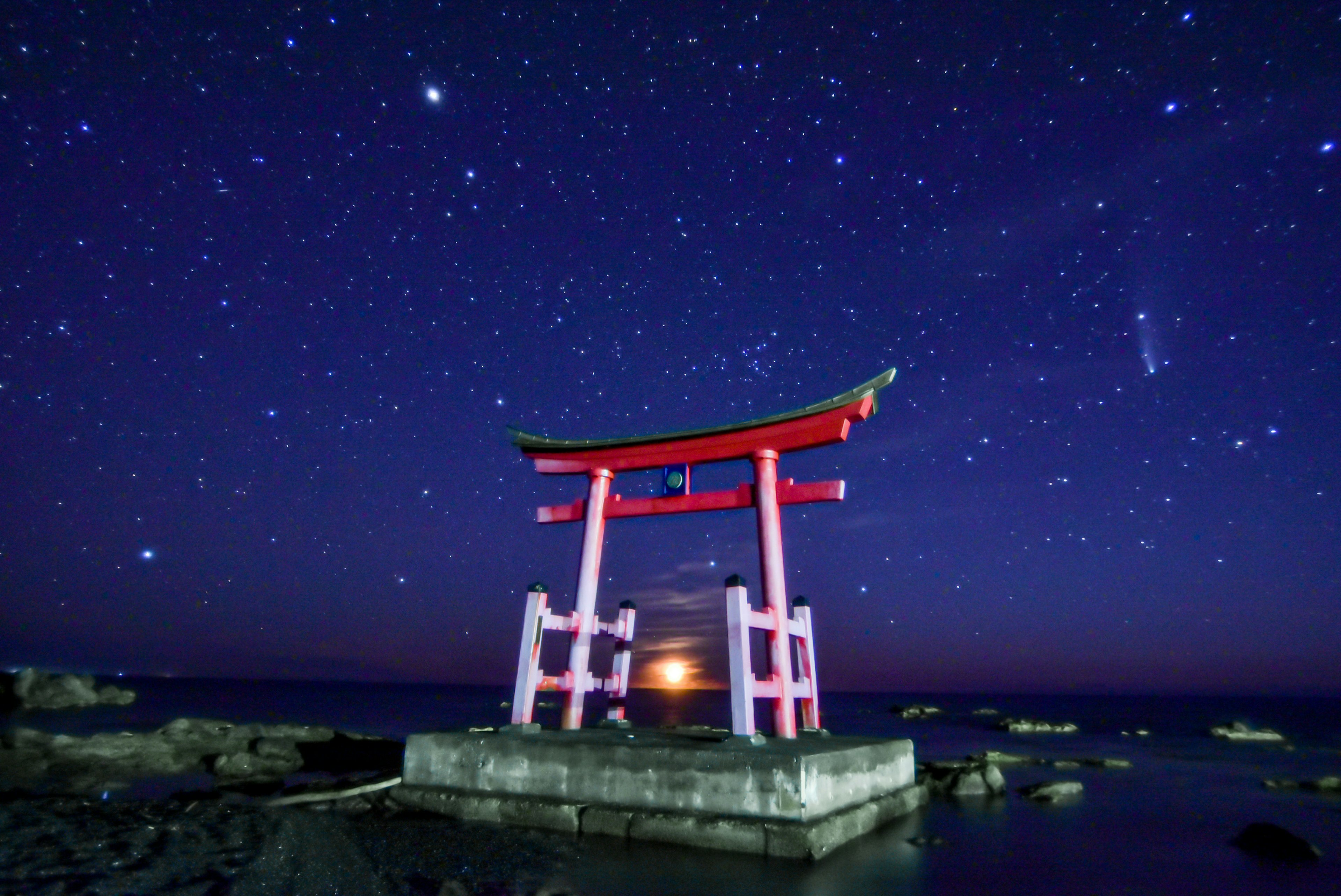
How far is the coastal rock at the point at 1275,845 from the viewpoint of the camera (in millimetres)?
8969

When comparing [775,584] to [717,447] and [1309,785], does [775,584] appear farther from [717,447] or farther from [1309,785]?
[1309,785]

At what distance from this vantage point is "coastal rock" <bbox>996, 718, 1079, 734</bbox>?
45.3m

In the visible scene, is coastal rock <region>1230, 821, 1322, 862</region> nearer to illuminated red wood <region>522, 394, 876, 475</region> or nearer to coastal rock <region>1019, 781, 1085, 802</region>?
coastal rock <region>1019, 781, 1085, 802</region>

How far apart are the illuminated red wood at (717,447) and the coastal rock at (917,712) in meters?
58.8

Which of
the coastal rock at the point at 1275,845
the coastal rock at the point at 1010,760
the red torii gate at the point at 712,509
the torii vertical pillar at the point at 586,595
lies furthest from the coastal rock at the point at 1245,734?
the torii vertical pillar at the point at 586,595

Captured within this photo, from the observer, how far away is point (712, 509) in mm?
10438

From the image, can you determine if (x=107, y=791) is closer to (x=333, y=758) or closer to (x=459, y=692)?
(x=333, y=758)

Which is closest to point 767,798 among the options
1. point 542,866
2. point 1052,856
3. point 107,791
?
point 542,866

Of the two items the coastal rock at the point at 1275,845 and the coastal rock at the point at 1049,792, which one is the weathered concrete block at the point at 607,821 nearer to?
the coastal rock at the point at 1275,845

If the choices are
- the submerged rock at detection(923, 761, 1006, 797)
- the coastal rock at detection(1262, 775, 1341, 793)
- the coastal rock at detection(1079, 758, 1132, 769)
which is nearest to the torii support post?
the submerged rock at detection(923, 761, 1006, 797)

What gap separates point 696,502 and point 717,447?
0.89m

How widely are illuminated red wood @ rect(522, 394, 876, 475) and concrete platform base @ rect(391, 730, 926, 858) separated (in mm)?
3954

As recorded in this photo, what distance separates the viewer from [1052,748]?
1235 inches

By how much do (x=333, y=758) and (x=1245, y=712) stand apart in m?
112
